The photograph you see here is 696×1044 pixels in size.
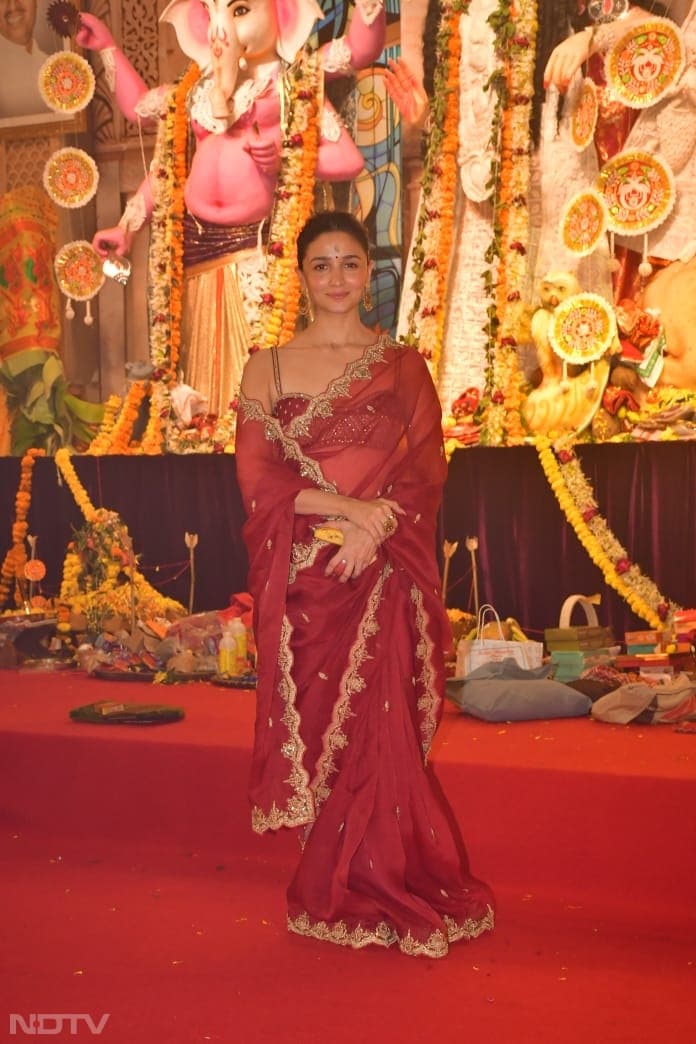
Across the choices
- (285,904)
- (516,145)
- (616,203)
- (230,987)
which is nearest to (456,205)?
(516,145)

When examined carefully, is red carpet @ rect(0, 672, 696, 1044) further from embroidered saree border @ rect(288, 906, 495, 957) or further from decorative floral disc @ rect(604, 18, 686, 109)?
decorative floral disc @ rect(604, 18, 686, 109)

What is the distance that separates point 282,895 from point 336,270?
164 cm

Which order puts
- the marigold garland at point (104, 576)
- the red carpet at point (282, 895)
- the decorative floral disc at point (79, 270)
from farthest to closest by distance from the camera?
the decorative floral disc at point (79, 270)
the marigold garland at point (104, 576)
the red carpet at point (282, 895)

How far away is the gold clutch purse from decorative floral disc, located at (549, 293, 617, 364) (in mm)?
3886

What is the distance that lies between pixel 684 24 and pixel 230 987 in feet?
18.3

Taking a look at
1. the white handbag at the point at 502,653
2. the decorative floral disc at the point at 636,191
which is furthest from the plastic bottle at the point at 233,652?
the decorative floral disc at the point at 636,191

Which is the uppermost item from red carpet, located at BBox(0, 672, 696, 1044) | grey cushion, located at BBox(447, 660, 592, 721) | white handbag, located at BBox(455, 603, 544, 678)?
white handbag, located at BBox(455, 603, 544, 678)

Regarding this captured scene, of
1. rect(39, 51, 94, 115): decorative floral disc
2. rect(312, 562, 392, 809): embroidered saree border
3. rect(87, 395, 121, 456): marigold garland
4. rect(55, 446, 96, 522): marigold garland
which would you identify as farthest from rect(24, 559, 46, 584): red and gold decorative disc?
rect(312, 562, 392, 809): embroidered saree border

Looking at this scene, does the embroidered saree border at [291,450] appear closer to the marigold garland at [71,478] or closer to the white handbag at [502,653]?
the white handbag at [502,653]

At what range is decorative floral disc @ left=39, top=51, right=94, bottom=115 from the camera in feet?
26.8

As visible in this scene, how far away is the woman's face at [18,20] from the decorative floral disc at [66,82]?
33 centimetres

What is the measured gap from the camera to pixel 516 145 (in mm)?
6633

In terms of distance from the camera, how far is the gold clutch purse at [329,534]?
108 inches

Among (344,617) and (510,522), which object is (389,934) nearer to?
(344,617)
